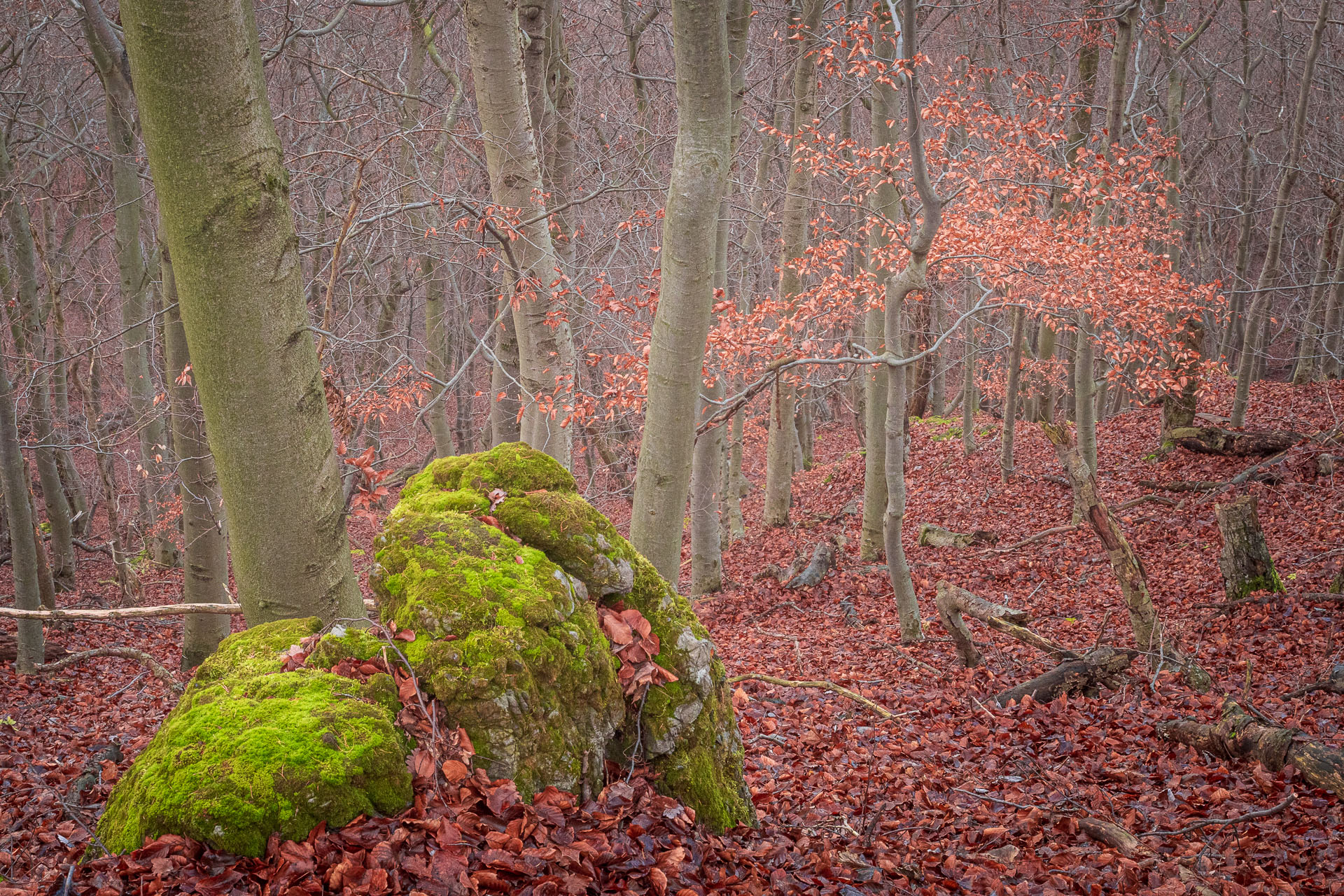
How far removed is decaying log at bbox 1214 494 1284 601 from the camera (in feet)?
23.3

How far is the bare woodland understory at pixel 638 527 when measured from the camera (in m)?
2.49

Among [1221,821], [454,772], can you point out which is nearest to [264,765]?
[454,772]

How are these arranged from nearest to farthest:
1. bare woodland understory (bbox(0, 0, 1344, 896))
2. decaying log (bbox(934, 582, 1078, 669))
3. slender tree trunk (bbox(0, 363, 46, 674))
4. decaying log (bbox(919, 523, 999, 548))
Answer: bare woodland understory (bbox(0, 0, 1344, 896))
decaying log (bbox(934, 582, 1078, 669))
slender tree trunk (bbox(0, 363, 46, 674))
decaying log (bbox(919, 523, 999, 548))

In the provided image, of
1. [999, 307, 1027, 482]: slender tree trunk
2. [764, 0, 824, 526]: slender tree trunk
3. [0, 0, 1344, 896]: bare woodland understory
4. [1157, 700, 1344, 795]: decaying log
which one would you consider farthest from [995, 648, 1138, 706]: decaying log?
[999, 307, 1027, 482]: slender tree trunk

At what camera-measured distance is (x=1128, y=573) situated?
6062 mm

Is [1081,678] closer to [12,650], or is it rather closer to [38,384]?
[12,650]

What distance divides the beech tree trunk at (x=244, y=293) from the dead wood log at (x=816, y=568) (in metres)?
8.39

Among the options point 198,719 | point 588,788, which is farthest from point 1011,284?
point 198,719

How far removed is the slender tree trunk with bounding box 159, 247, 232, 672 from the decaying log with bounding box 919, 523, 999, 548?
31.2 feet

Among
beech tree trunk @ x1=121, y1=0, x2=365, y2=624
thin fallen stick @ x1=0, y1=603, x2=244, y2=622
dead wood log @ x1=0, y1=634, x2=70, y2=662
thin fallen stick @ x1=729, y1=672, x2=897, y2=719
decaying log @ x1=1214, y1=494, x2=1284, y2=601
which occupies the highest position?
beech tree trunk @ x1=121, y1=0, x2=365, y2=624

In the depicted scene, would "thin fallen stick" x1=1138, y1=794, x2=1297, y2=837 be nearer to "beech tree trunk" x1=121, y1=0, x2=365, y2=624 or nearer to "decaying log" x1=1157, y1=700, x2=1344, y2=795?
"decaying log" x1=1157, y1=700, x2=1344, y2=795

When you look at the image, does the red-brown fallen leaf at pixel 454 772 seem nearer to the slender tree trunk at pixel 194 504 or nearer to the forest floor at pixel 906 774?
the forest floor at pixel 906 774

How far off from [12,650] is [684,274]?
8.73 metres

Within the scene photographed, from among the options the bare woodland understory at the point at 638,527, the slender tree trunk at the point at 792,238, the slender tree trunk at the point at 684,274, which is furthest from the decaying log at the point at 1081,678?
the slender tree trunk at the point at 792,238
